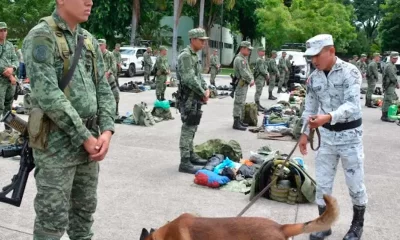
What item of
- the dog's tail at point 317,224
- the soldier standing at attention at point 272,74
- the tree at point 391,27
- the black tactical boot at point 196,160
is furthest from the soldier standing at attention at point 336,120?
the tree at point 391,27

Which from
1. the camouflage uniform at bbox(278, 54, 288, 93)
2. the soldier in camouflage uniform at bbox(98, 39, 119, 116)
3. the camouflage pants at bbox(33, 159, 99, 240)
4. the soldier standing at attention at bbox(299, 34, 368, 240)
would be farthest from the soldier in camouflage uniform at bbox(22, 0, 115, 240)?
the camouflage uniform at bbox(278, 54, 288, 93)

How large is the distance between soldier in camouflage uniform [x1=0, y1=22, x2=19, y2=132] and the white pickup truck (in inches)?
657

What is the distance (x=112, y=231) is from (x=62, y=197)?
1730 millimetres

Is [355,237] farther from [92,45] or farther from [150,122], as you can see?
[150,122]

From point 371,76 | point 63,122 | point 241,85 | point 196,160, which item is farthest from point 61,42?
point 371,76

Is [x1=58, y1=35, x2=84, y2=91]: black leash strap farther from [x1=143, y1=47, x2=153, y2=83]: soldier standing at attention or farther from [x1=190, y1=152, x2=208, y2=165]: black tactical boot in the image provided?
[x1=143, y1=47, x2=153, y2=83]: soldier standing at attention

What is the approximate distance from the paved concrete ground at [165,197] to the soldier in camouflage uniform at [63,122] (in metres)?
1.52

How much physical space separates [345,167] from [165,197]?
7.04 ft

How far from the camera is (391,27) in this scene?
150 feet

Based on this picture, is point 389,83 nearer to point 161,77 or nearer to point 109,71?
point 161,77

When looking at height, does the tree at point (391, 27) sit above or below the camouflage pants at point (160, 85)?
above

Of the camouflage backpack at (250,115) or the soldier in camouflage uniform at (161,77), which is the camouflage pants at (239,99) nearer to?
the camouflage backpack at (250,115)

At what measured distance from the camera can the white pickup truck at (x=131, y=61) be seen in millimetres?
24438

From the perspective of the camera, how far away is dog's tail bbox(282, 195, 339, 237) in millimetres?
2564
